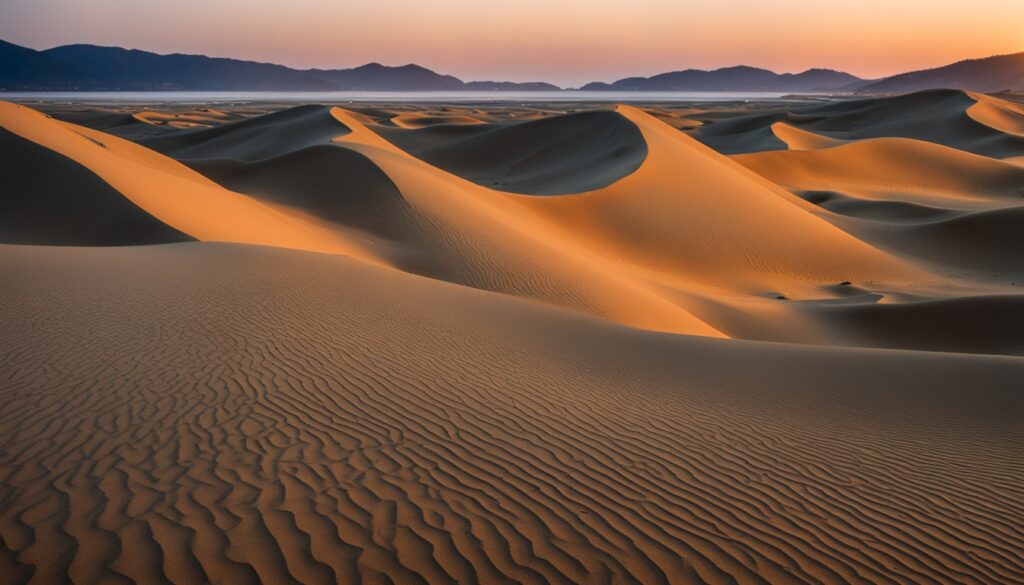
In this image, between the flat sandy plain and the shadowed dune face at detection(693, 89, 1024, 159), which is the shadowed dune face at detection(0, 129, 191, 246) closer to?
the flat sandy plain

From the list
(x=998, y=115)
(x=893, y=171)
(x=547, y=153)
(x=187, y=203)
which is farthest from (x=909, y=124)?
(x=187, y=203)

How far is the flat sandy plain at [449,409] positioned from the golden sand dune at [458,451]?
0.02 m

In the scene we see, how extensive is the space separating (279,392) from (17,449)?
1.76m

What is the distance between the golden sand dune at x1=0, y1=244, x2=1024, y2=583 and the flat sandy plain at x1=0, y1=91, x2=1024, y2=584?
23 mm

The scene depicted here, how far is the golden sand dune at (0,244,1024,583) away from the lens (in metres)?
3.79

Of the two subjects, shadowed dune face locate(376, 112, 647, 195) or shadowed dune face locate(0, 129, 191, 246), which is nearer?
shadowed dune face locate(0, 129, 191, 246)

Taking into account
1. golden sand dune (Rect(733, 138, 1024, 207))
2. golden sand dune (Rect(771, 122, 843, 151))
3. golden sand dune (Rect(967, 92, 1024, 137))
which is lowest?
golden sand dune (Rect(733, 138, 1024, 207))

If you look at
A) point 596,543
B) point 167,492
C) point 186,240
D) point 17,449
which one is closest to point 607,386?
point 596,543

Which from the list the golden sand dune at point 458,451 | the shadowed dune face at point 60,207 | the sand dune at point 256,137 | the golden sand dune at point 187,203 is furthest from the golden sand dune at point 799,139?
the golden sand dune at point 458,451

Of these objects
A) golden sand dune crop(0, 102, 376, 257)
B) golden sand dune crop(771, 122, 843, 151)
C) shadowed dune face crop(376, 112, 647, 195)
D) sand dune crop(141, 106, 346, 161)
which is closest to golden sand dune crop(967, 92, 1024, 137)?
golden sand dune crop(771, 122, 843, 151)

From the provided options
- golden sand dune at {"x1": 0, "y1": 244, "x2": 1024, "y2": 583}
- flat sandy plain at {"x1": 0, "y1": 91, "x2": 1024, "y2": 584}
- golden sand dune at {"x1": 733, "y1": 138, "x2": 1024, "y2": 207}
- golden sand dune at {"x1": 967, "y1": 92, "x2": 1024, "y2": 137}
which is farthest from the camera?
golden sand dune at {"x1": 967, "y1": 92, "x2": 1024, "y2": 137}

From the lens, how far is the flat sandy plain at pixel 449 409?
390 centimetres

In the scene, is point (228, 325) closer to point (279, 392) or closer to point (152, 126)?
point (279, 392)

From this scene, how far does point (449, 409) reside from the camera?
5961 mm
